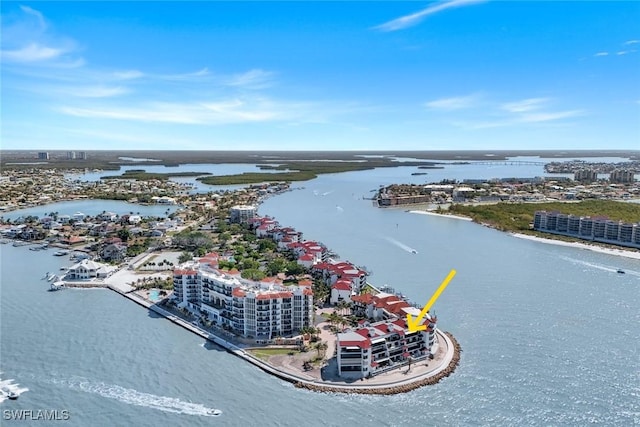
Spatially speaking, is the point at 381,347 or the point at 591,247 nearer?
the point at 381,347

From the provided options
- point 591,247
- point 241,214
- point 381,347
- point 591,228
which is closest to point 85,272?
point 381,347

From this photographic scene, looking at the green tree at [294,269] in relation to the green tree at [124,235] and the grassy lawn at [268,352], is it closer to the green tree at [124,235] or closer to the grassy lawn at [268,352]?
the grassy lawn at [268,352]

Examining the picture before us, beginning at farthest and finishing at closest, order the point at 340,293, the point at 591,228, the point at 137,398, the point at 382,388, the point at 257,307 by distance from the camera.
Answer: the point at 591,228 < the point at 340,293 < the point at 257,307 < the point at 382,388 < the point at 137,398

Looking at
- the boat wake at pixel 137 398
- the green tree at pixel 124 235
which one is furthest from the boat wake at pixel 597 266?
the green tree at pixel 124 235

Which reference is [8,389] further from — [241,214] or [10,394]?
[241,214]

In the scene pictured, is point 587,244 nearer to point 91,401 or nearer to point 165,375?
point 165,375

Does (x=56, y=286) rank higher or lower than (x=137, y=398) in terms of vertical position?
higher

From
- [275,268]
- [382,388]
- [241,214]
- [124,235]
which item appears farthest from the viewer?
[241,214]
